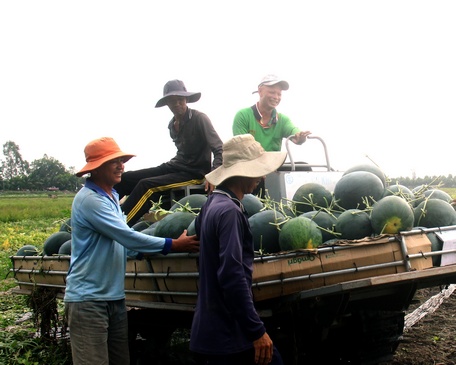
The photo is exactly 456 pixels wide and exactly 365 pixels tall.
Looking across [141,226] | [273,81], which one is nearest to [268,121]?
[273,81]

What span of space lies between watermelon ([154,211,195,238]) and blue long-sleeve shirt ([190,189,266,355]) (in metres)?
1.03

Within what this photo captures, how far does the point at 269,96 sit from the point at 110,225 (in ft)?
9.04

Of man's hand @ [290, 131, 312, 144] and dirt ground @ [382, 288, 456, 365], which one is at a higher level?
man's hand @ [290, 131, 312, 144]

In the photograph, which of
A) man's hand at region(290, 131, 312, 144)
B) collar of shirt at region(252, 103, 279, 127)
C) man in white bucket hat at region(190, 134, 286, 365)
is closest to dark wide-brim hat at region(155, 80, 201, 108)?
collar of shirt at region(252, 103, 279, 127)

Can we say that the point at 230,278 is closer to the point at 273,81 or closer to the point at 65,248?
the point at 65,248

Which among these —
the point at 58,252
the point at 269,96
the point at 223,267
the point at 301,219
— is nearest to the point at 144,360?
the point at 58,252

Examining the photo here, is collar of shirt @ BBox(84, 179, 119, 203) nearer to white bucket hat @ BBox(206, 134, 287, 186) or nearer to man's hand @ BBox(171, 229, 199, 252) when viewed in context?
man's hand @ BBox(171, 229, 199, 252)

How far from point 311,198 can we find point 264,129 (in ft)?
5.69

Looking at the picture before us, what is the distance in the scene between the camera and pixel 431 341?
6.00 meters

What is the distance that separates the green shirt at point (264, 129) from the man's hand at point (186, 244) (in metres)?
2.40

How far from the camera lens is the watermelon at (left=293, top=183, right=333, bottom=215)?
14.5 ft

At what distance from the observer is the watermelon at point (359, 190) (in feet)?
14.1

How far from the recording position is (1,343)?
19.7 feet

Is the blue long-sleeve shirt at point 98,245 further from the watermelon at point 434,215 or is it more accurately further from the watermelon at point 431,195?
the watermelon at point 431,195
